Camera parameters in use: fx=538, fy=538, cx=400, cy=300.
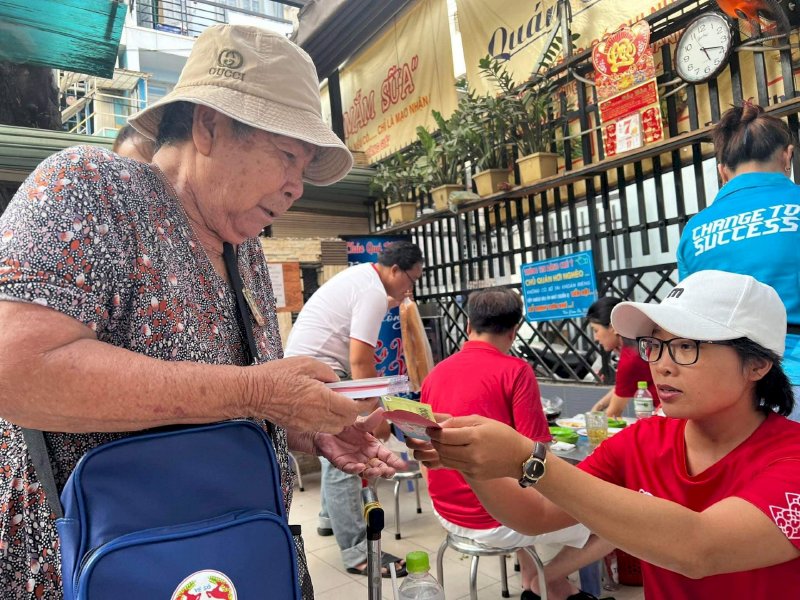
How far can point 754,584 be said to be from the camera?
44.9 inches

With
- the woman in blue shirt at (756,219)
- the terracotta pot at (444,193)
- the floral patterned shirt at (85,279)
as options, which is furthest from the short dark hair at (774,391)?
the terracotta pot at (444,193)

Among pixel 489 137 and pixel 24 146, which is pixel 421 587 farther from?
pixel 24 146

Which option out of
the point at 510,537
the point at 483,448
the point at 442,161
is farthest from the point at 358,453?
the point at 442,161

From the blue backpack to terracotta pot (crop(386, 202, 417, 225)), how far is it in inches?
218

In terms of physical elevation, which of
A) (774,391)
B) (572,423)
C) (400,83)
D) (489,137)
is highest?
(400,83)

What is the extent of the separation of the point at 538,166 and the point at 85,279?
4.31 m

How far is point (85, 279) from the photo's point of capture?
2.55 ft

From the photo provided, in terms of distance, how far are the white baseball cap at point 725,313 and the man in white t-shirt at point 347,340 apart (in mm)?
2121

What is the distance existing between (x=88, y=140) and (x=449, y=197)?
355 centimetres

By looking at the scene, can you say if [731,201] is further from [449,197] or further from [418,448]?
[449,197]

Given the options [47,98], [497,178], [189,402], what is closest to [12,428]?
[189,402]

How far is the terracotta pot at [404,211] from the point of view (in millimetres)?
6293

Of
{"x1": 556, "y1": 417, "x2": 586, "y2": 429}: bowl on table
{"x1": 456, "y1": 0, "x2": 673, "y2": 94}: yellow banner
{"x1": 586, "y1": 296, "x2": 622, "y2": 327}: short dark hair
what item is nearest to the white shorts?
{"x1": 556, "y1": 417, "x2": 586, "y2": 429}: bowl on table

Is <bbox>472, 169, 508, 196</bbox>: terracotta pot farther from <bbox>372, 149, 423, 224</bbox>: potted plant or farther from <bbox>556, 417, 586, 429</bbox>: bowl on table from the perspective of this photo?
<bbox>556, 417, 586, 429</bbox>: bowl on table
